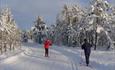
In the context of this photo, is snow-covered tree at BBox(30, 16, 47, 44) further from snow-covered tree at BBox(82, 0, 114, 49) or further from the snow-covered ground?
the snow-covered ground

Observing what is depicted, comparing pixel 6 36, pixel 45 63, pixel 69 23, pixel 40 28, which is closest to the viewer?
pixel 45 63

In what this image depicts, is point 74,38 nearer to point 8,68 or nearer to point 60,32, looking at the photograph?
point 60,32

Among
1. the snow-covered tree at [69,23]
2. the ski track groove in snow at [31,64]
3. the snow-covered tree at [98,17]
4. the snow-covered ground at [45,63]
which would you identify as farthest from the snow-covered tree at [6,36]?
the snow-covered tree at [69,23]

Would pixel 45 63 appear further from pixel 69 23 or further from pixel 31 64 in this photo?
pixel 69 23

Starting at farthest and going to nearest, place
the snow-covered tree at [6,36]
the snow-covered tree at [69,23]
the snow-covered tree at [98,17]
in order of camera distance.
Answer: the snow-covered tree at [69,23], the snow-covered tree at [98,17], the snow-covered tree at [6,36]

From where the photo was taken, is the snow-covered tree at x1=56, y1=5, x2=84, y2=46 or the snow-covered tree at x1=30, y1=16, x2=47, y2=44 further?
the snow-covered tree at x1=30, y1=16, x2=47, y2=44

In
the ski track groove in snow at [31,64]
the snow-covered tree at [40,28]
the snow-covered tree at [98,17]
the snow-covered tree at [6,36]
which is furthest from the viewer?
the snow-covered tree at [40,28]

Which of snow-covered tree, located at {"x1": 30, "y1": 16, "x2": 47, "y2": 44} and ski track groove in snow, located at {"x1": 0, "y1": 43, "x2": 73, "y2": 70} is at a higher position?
snow-covered tree, located at {"x1": 30, "y1": 16, "x2": 47, "y2": 44}

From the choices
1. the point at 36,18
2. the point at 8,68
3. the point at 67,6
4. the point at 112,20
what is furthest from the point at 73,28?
the point at 8,68

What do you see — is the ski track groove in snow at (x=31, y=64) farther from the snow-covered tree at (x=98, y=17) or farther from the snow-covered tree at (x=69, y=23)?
the snow-covered tree at (x=69, y=23)

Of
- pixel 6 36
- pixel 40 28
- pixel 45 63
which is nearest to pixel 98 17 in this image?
pixel 6 36

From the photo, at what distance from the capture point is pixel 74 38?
3155 inches

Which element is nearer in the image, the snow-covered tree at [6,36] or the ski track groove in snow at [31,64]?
the ski track groove in snow at [31,64]

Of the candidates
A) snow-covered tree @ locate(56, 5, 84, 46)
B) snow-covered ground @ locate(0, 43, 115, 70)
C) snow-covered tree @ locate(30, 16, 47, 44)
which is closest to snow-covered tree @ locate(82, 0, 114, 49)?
snow-covered tree @ locate(56, 5, 84, 46)
